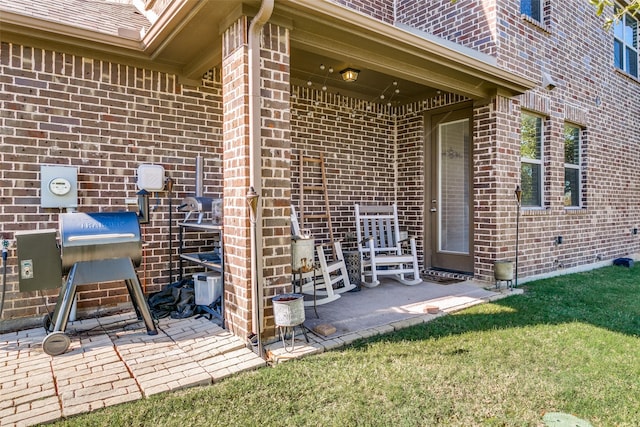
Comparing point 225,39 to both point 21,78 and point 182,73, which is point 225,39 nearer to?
point 182,73

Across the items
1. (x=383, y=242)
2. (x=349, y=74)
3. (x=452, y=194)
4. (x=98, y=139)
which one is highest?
(x=349, y=74)

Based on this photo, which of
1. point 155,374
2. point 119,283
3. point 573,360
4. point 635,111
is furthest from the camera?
point 635,111

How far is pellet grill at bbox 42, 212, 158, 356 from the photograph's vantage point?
3.09 m

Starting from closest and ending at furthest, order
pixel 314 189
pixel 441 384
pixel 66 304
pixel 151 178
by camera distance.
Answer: pixel 441 384 → pixel 66 304 → pixel 151 178 → pixel 314 189

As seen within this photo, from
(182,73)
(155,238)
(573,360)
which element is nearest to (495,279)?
(573,360)

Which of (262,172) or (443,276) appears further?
(443,276)

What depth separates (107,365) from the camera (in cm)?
278

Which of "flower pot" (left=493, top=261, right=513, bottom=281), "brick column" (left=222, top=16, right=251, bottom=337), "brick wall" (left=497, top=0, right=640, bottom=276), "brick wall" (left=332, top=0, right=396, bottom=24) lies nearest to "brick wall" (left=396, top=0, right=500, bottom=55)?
"brick wall" (left=497, top=0, right=640, bottom=276)

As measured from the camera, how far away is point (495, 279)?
16.4 ft

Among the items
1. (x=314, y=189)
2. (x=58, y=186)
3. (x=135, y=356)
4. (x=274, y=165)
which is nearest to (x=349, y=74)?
(x=314, y=189)

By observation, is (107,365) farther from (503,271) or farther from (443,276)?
(443,276)

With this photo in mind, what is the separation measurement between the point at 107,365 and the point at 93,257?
0.89m

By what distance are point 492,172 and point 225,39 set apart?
366 centimetres

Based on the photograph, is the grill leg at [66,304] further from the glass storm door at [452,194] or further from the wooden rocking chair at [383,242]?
the glass storm door at [452,194]
